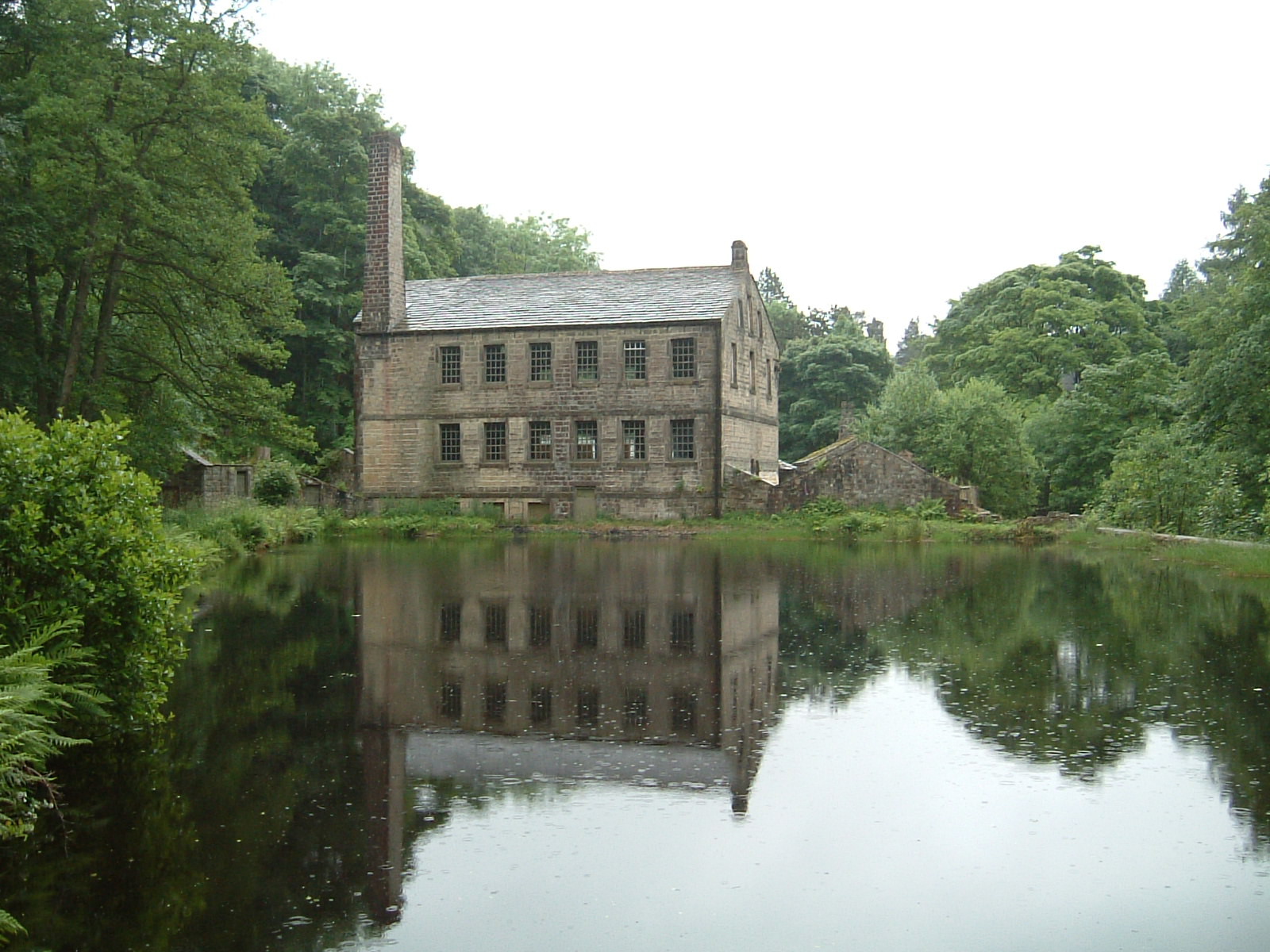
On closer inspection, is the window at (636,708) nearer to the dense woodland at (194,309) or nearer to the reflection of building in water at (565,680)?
the reflection of building in water at (565,680)

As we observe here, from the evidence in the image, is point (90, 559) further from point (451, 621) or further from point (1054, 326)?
point (1054, 326)

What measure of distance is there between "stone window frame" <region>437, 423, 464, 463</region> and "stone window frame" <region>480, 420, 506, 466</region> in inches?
30.6

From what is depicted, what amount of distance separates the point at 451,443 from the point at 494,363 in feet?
10.5

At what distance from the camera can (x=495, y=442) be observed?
41156 mm

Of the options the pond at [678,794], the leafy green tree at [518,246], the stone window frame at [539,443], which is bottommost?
the pond at [678,794]

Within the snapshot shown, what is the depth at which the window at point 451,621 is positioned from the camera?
1341cm

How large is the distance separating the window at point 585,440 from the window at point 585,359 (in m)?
1.62

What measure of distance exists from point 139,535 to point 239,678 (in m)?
2.73

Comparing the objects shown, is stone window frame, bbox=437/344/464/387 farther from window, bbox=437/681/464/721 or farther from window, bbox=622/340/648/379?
window, bbox=437/681/464/721

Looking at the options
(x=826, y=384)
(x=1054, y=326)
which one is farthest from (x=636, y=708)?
(x=826, y=384)

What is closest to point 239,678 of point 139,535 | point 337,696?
point 337,696

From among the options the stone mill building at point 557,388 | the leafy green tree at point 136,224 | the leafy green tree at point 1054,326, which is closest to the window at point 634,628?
the leafy green tree at point 136,224

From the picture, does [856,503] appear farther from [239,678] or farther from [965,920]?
[965,920]

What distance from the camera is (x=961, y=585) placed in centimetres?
1939
